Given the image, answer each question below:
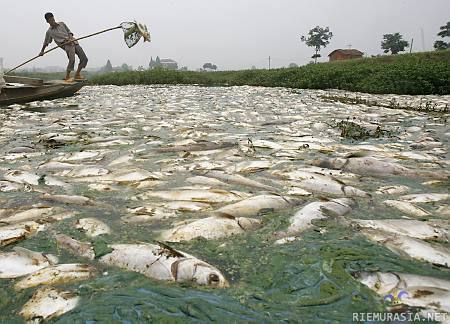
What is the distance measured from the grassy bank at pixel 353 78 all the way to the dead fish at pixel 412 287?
15962 mm

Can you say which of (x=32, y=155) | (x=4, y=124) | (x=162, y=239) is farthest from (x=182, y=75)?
(x=162, y=239)

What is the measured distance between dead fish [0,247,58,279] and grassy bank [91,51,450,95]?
1669 cm

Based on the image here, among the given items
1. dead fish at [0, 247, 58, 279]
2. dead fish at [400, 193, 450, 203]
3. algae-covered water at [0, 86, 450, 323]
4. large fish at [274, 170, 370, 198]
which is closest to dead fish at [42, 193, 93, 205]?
algae-covered water at [0, 86, 450, 323]

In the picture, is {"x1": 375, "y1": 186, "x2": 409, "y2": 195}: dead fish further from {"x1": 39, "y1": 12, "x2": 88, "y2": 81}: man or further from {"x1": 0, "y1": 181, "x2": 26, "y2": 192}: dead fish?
{"x1": 39, "y1": 12, "x2": 88, "y2": 81}: man

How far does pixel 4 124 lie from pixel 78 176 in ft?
16.5

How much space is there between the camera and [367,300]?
1861mm

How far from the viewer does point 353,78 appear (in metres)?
18.7

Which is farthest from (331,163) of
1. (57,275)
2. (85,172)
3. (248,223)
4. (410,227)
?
(57,275)

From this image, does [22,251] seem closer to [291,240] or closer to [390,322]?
[291,240]

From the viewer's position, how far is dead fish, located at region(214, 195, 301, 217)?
118 inches

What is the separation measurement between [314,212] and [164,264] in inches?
54.3

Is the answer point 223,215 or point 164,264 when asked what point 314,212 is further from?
point 164,264

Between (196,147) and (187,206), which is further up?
(196,147)

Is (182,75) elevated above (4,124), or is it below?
above
